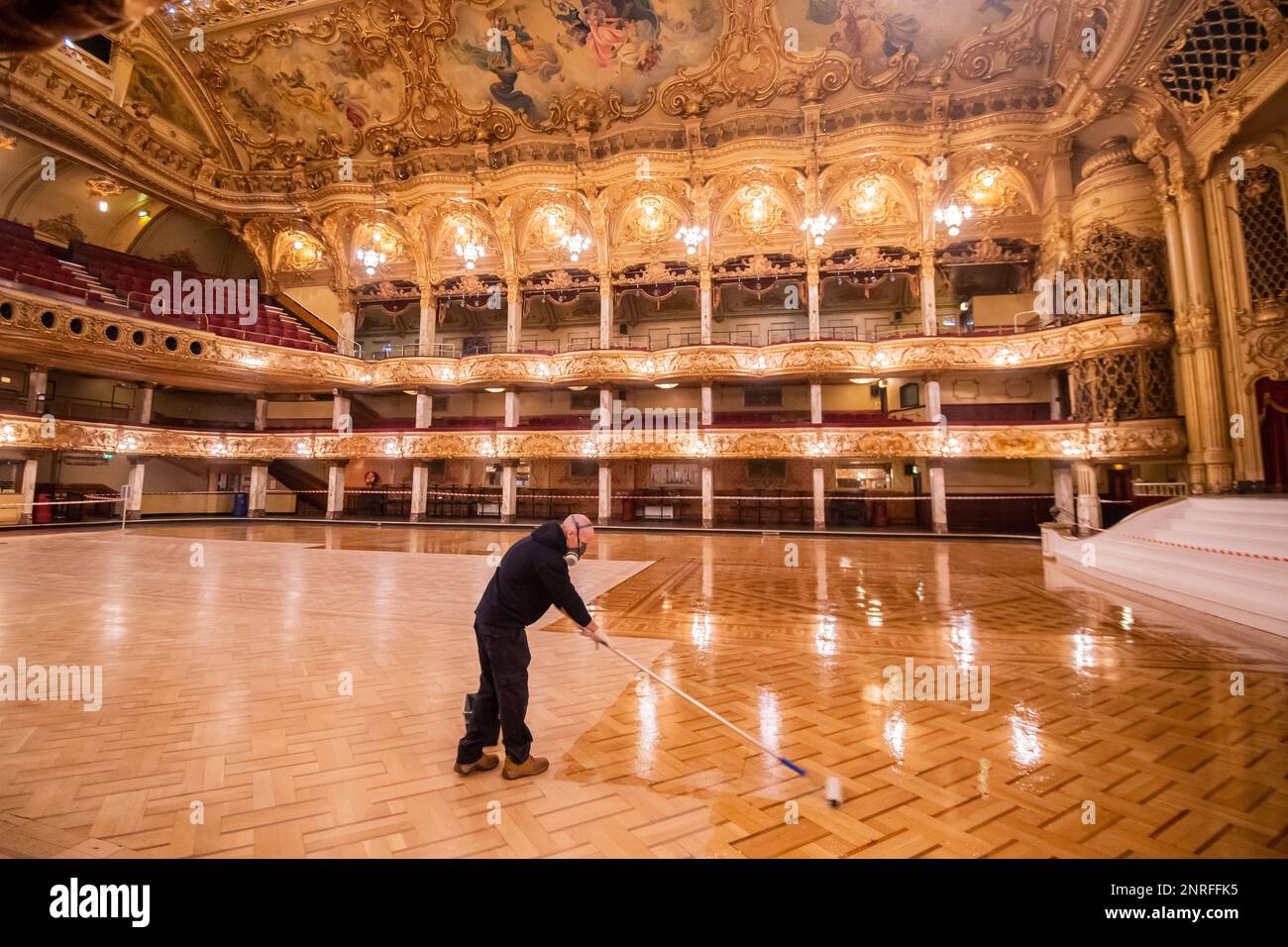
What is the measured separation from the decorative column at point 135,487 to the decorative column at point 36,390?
8.39 feet

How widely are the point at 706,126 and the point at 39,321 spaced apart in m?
19.1

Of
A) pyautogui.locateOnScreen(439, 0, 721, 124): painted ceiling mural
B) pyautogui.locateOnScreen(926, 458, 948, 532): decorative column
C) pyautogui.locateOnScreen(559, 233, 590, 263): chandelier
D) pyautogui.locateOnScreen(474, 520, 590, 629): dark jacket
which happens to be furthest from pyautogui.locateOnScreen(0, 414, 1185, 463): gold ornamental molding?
pyautogui.locateOnScreen(474, 520, 590, 629): dark jacket

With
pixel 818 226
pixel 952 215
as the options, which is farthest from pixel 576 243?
pixel 952 215

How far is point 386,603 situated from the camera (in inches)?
219

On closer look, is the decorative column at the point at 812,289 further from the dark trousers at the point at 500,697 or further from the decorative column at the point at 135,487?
the decorative column at the point at 135,487

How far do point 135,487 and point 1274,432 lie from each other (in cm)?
2927

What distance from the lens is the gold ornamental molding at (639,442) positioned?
42.6 ft

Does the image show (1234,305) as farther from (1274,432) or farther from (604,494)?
(604,494)

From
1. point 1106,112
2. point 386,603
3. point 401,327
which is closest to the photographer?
point 386,603

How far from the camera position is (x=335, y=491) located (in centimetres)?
1872

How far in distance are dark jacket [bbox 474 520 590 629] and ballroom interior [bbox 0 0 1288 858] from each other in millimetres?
706

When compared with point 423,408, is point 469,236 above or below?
above
